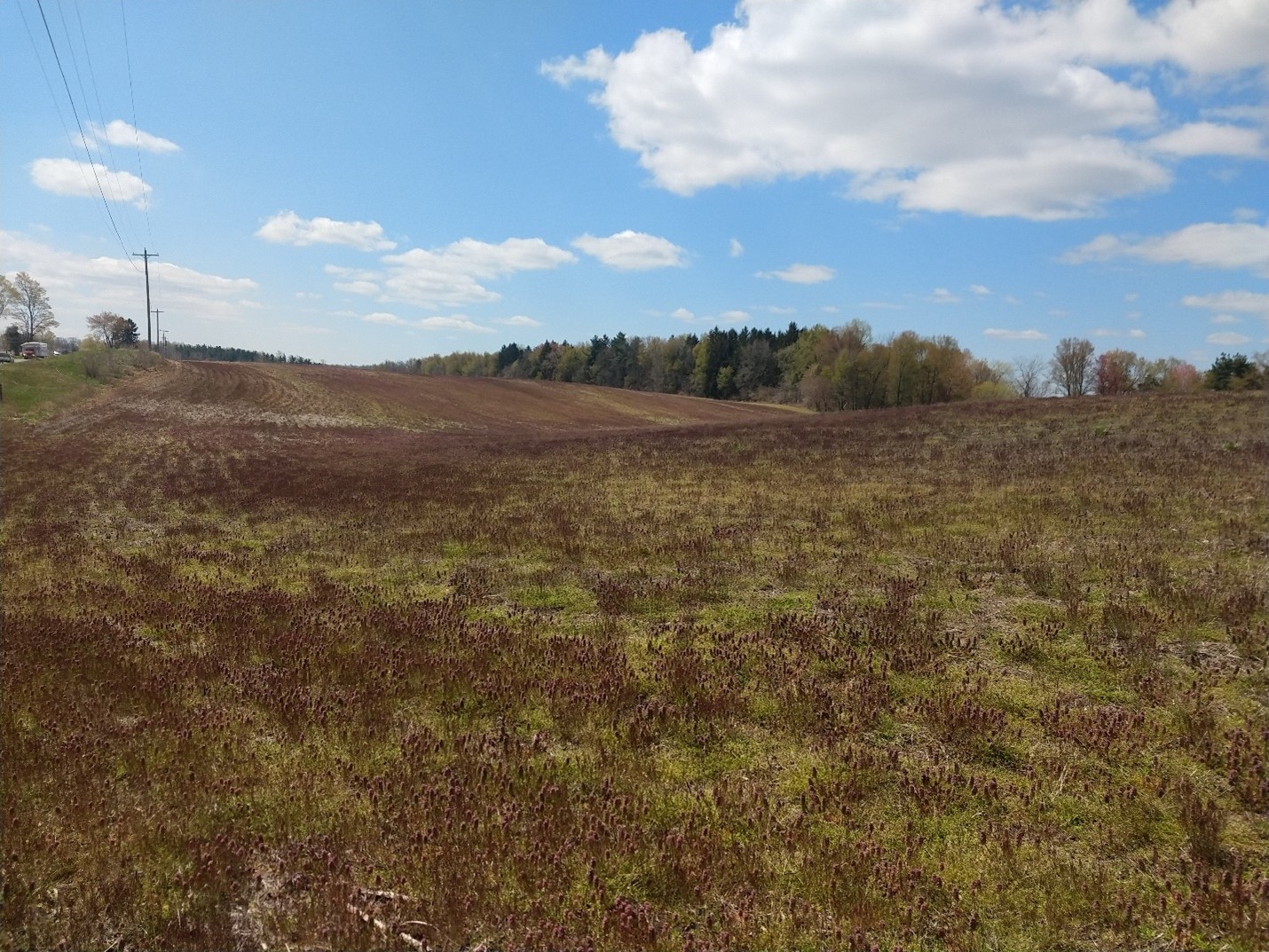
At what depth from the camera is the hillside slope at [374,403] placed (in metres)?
52.6

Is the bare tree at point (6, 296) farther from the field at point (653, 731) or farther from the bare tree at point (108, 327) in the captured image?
the field at point (653, 731)

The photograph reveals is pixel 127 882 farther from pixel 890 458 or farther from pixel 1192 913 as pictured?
pixel 890 458

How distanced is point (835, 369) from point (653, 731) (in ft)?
318

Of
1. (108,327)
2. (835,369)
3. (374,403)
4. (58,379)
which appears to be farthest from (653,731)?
(108,327)

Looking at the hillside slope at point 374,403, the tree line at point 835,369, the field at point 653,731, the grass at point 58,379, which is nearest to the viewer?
the field at point 653,731

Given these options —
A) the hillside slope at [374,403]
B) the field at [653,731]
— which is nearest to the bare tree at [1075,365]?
the hillside slope at [374,403]

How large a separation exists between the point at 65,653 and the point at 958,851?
31.2 feet

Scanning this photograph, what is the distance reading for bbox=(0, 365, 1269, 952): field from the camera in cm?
401

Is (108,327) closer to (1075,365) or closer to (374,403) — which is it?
(374,403)

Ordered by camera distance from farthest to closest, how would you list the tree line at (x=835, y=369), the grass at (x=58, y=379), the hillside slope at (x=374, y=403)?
the tree line at (x=835, y=369)
the hillside slope at (x=374, y=403)
the grass at (x=58, y=379)

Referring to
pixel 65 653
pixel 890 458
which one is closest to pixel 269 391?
pixel 890 458

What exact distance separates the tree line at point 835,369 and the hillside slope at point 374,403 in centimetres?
1472

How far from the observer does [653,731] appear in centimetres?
615

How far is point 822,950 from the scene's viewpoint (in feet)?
12.1
